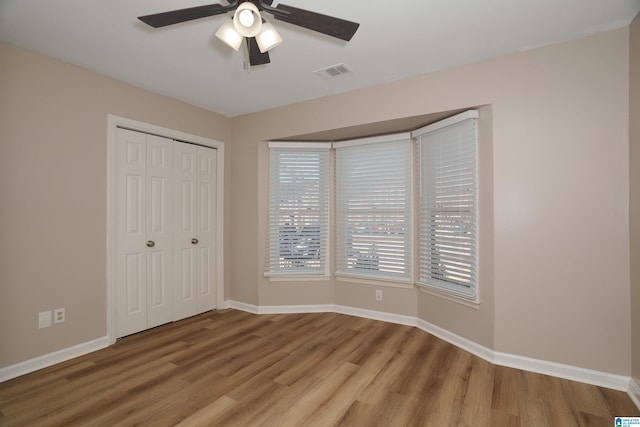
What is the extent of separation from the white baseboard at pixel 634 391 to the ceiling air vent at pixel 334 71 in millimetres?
3342

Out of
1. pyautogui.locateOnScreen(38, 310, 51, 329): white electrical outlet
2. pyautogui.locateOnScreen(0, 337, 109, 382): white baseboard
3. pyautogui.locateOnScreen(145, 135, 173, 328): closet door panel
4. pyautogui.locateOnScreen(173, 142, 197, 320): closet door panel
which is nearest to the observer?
pyautogui.locateOnScreen(0, 337, 109, 382): white baseboard

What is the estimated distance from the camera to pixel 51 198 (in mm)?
2709

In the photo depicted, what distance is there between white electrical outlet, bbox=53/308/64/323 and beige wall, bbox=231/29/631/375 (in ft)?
12.1

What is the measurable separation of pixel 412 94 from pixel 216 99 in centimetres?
228

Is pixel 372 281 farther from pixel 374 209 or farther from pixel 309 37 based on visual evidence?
pixel 309 37

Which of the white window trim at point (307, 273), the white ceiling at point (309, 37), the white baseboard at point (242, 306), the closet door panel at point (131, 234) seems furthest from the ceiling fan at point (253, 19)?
the white baseboard at point (242, 306)

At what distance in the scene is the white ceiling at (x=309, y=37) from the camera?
2.09 m

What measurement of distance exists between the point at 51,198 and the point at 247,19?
2440 mm

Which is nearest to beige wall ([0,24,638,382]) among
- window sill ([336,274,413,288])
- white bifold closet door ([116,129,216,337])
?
white bifold closet door ([116,129,216,337])

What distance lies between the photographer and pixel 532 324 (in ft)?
8.46

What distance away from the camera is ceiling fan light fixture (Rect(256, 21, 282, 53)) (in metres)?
Result: 1.74

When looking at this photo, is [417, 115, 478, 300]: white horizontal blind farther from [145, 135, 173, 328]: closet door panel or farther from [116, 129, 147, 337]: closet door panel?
[116, 129, 147, 337]: closet door panel

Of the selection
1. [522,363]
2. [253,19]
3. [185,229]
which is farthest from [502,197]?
[185,229]

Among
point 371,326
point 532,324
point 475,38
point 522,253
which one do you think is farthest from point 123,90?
point 532,324
